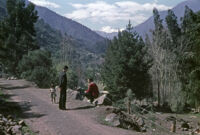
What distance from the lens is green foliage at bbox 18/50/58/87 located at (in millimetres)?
34531

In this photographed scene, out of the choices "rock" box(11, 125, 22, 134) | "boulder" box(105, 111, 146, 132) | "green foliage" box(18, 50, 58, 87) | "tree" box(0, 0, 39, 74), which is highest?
"tree" box(0, 0, 39, 74)

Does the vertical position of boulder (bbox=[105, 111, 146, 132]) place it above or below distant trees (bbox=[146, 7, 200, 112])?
below

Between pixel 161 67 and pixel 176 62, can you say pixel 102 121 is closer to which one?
pixel 176 62

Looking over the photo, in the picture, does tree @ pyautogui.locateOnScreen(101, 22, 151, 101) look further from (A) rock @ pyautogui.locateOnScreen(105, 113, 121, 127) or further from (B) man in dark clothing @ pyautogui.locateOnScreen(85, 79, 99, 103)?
(A) rock @ pyautogui.locateOnScreen(105, 113, 121, 127)

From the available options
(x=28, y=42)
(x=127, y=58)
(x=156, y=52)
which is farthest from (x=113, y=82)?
(x=28, y=42)

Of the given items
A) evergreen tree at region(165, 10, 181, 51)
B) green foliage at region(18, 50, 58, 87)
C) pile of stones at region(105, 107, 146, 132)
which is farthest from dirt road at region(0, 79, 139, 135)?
evergreen tree at region(165, 10, 181, 51)

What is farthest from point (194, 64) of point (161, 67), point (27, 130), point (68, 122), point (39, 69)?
point (27, 130)

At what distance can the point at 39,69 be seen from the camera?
35.0m

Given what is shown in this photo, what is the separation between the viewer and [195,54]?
2802cm

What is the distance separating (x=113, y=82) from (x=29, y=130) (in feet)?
97.4

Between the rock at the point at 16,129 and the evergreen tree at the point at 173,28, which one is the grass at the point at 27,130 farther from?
the evergreen tree at the point at 173,28

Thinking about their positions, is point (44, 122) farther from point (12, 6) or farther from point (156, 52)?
point (12, 6)

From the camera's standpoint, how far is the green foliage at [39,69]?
34531 millimetres

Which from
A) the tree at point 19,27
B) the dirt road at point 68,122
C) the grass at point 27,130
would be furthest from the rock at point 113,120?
the tree at point 19,27
